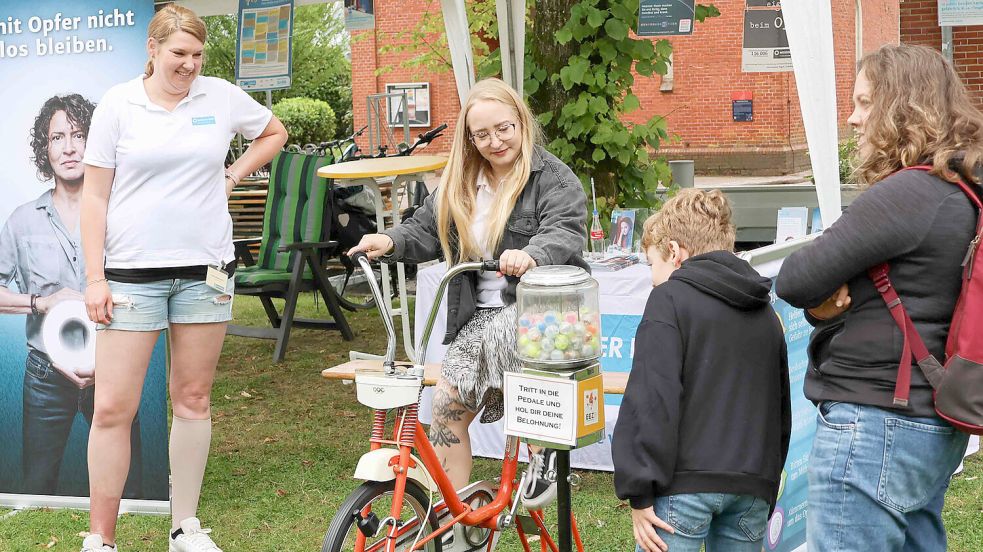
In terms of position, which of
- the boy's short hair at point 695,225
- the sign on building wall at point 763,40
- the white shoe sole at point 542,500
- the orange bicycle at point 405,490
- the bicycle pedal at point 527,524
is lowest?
the bicycle pedal at point 527,524

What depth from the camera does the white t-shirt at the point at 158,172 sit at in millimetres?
3449

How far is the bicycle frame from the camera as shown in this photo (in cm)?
275

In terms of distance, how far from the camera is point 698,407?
2.41 m

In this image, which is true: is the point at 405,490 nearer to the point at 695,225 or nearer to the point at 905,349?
the point at 695,225

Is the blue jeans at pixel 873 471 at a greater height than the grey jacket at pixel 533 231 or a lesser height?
lesser

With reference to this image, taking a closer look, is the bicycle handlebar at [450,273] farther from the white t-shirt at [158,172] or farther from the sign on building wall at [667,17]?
the sign on building wall at [667,17]

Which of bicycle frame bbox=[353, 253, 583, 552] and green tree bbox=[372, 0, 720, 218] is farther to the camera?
green tree bbox=[372, 0, 720, 218]

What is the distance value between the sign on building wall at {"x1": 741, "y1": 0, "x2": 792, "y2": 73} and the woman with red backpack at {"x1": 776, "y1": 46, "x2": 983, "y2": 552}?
610cm

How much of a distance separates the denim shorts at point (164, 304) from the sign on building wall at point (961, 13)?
6.69 meters

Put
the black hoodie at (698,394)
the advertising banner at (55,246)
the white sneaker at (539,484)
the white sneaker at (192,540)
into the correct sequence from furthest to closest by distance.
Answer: the advertising banner at (55,246)
the white sneaker at (192,540)
the white sneaker at (539,484)
the black hoodie at (698,394)

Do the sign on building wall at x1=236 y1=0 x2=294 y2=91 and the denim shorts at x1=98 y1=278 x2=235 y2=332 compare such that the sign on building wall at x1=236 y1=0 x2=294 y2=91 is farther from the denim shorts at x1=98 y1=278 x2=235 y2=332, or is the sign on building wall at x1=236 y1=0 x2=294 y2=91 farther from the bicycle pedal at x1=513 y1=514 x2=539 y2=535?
the bicycle pedal at x1=513 y1=514 x2=539 y2=535

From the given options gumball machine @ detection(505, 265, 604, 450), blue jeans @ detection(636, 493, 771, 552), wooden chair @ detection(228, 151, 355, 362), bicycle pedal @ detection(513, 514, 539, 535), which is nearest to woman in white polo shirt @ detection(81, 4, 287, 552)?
bicycle pedal @ detection(513, 514, 539, 535)

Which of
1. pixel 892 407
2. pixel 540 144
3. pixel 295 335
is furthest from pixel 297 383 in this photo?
pixel 892 407

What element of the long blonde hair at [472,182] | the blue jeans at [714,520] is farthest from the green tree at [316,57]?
the blue jeans at [714,520]
